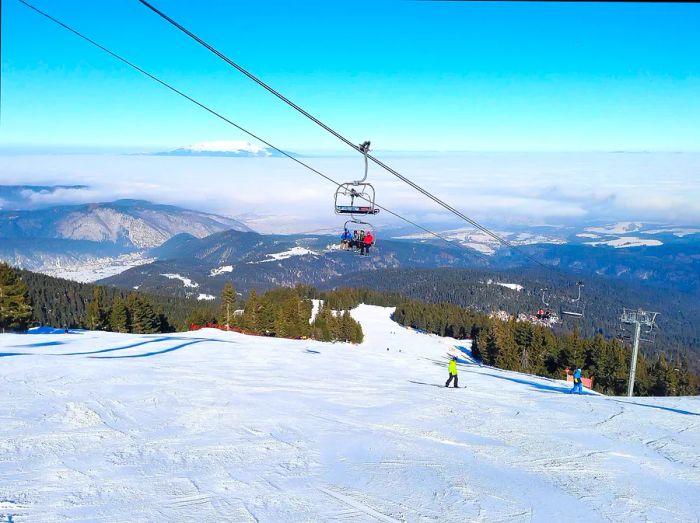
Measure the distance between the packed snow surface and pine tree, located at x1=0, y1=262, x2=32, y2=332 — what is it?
2928cm

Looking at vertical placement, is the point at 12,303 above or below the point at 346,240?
below

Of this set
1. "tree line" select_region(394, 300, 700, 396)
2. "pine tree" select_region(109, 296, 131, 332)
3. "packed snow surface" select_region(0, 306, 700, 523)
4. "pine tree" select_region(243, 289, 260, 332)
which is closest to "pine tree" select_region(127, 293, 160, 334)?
"pine tree" select_region(109, 296, 131, 332)

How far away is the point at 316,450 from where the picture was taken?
10469 mm

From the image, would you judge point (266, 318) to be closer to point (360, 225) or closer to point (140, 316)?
point (140, 316)

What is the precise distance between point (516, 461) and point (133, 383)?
1168 centimetres

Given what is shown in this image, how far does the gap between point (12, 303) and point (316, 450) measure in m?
44.0

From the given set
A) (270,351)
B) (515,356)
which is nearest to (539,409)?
(270,351)

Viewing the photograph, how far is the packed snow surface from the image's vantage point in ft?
25.0

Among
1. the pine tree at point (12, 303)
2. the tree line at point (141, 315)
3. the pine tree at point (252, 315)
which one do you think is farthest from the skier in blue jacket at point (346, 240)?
the pine tree at point (252, 315)

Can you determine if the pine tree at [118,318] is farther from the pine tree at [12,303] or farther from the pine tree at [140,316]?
the pine tree at [12,303]

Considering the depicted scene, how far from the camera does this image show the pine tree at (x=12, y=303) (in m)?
43.6

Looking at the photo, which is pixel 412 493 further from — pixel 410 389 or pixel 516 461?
pixel 410 389

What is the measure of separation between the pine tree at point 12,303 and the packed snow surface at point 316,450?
29277mm

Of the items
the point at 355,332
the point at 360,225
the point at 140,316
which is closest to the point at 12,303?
the point at 140,316
